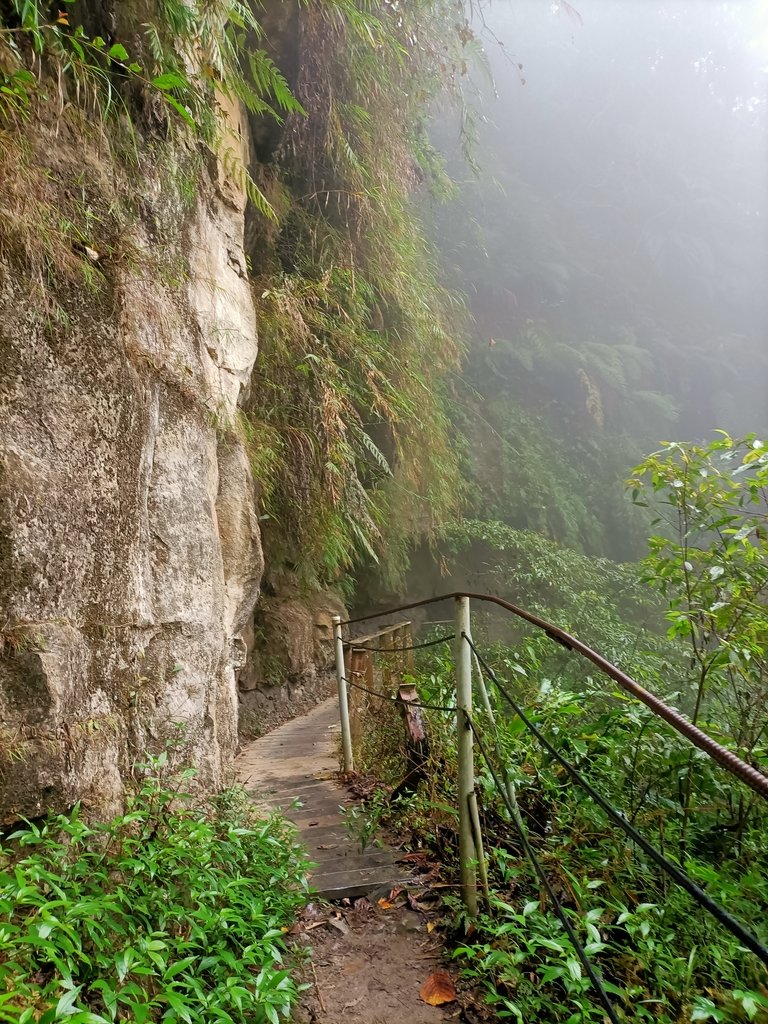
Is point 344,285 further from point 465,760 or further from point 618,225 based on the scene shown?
point 618,225

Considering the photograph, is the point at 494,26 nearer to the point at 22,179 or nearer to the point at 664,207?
the point at 664,207

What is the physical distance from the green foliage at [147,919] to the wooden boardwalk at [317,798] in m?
0.24

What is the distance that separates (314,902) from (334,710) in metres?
4.23

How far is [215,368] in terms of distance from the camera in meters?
3.77

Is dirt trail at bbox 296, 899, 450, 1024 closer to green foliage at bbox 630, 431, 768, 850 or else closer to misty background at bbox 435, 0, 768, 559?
green foliage at bbox 630, 431, 768, 850

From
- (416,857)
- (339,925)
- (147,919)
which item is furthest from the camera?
(416,857)

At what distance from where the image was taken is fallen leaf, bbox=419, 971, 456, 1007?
68.9 inches

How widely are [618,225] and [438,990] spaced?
21.5 meters

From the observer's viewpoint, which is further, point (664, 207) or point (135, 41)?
point (664, 207)

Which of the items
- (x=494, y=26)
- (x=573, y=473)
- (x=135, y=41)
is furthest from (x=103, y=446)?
(x=494, y=26)

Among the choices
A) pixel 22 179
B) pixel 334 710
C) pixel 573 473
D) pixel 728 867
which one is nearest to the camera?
pixel 728 867

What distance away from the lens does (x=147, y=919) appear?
64.9 inches

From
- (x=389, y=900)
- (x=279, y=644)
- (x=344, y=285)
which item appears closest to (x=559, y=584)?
(x=279, y=644)

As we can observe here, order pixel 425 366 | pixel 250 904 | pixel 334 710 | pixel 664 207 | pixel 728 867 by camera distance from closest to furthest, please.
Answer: pixel 250 904
pixel 728 867
pixel 334 710
pixel 425 366
pixel 664 207
